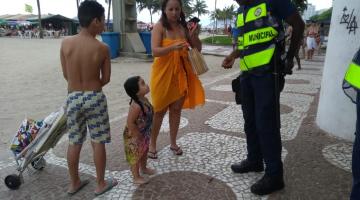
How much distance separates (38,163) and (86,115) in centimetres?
105

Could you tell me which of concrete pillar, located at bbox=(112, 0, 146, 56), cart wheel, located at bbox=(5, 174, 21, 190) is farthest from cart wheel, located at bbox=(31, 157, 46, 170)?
concrete pillar, located at bbox=(112, 0, 146, 56)

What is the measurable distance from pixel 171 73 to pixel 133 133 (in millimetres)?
892

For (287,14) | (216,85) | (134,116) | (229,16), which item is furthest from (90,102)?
(229,16)

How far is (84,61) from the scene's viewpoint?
2697 millimetres

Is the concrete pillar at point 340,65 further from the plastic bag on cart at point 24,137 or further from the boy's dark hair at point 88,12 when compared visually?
the plastic bag on cart at point 24,137

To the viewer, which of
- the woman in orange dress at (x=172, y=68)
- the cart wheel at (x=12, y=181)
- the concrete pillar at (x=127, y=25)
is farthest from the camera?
the concrete pillar at (x=127, y=25)

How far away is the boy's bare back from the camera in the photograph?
269cm

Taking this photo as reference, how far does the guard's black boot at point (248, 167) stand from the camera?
11.1 ft

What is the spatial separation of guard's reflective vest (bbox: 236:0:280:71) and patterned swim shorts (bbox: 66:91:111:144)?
4.39ft

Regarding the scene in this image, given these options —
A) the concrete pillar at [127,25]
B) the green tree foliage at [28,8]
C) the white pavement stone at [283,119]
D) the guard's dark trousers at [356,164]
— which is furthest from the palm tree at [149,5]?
the guard's dark trousers at [356,164]

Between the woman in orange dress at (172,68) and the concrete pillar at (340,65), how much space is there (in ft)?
6.20

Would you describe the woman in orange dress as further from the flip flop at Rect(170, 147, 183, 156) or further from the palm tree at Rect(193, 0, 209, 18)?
the palm tree at Rect(193, 0, 209, 18)

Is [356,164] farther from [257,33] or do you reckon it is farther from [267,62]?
[257,33]

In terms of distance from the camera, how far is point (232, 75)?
10305mm
